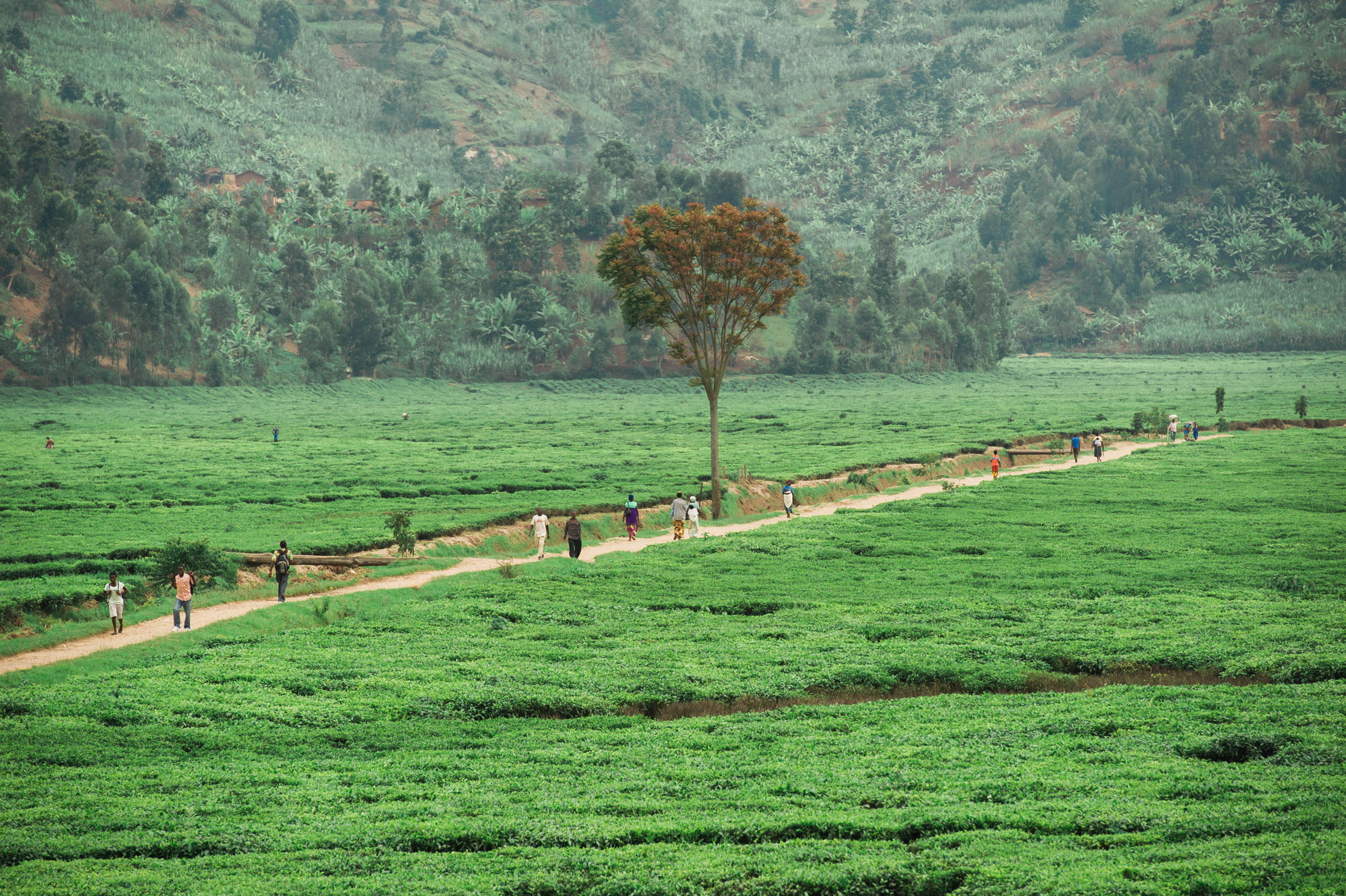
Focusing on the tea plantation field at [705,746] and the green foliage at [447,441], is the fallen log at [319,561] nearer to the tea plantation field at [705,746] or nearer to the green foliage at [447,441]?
the green foliage at [447,441]

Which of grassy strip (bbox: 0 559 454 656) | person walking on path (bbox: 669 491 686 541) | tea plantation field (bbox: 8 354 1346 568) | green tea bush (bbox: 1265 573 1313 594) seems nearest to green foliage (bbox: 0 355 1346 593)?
tea plantation field (bbox: 8 354 1346 568)

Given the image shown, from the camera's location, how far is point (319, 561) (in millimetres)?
41656

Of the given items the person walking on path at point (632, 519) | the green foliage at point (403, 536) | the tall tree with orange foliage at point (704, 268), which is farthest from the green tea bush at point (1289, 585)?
the green foliage at point (403, 536)

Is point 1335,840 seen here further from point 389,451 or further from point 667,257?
point 389,451

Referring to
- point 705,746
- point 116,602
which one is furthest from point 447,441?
point 705,746

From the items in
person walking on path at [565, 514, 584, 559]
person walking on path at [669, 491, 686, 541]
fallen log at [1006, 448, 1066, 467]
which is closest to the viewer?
person walking on path at [565, 514, 584, 559]

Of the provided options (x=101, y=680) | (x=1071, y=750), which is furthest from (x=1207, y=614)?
(x=101, y=680)

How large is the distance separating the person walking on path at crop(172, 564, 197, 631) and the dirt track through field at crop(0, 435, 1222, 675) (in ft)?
0.98

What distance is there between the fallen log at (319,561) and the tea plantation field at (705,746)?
551 centimetres

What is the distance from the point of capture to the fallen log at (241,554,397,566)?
1636 inches

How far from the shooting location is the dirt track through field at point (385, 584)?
98.0ft

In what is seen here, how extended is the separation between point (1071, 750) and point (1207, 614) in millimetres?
13193

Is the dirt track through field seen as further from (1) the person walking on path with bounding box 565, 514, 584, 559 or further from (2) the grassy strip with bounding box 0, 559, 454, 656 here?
(1) the person walking on path with bounding box 565, 514, 584, 559

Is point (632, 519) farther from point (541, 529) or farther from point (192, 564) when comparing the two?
point (192, 564)
